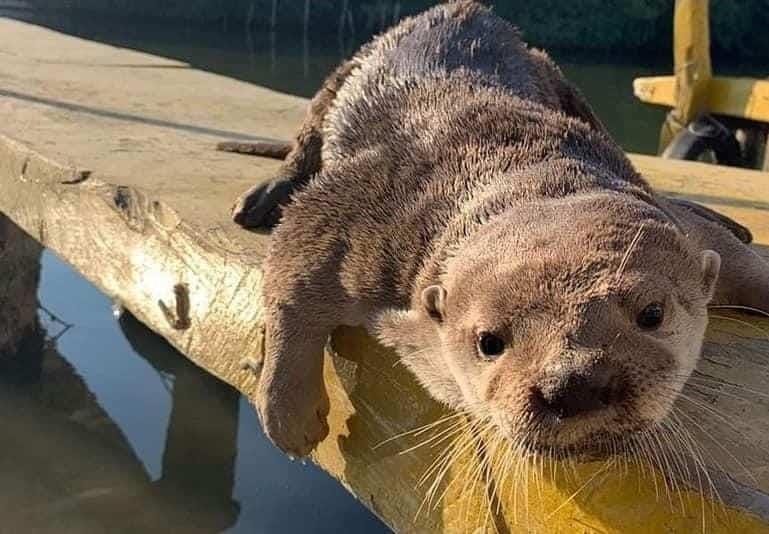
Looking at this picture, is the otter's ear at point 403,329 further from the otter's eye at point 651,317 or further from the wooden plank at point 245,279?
the otter's eye at point 651,317

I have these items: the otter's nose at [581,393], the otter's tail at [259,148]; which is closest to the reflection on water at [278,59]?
the otter's tail at [259,148]

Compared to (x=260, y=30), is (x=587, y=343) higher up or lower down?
higher up

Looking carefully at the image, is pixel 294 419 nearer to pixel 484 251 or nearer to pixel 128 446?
pixel 484 251

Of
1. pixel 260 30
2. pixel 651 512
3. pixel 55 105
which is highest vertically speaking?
pixel 651 512

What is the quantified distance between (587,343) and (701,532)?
0.94 feet

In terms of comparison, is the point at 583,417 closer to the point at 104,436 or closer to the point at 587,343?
the point at 587,343

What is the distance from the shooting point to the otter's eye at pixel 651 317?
1363 mm

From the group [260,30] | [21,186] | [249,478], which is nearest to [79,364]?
[249,478]

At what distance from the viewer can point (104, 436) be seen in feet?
12.6

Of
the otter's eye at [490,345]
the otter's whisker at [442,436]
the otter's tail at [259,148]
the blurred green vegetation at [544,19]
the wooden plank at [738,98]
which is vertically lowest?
the blurred green vegetation at [544,19]

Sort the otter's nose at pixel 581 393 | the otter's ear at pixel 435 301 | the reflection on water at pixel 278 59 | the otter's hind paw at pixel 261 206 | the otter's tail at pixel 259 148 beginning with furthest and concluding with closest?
the reflection on water at pixel 278 59
the otter's tail at pixel 259 148
the otter's hind paw at pixel 261 206
the otter's ear at pixel 435 301
the otter's nose at pixel 581 393

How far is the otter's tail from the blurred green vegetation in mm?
24817

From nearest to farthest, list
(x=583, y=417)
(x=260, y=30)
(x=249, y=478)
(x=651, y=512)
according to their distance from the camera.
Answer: (x=583, y=417) < (x=651, y=512) < (x=249, y=478) < (x=260, y=30)

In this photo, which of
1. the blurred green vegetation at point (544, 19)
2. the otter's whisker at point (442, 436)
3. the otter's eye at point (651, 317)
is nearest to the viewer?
the otter's eye at point (651, 317)
